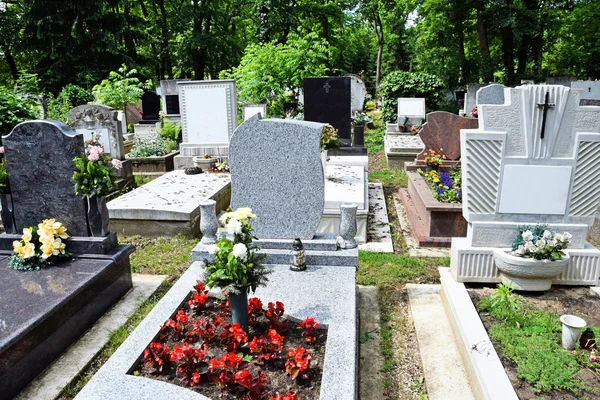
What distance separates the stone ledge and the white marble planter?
48cm

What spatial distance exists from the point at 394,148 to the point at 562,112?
7877mm

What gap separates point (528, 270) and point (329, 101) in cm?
674

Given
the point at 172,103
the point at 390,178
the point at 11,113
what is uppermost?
the point at 172,103

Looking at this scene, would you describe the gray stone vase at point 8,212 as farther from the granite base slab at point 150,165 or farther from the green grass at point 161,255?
the granite base slab at point 150,165

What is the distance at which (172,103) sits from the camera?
19.5 m

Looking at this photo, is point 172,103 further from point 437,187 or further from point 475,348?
point 475,348

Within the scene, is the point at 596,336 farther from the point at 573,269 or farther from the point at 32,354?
the point at 32,354

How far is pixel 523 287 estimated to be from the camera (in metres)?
4.73

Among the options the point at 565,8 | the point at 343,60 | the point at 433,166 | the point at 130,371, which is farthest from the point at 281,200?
the point at 343,60

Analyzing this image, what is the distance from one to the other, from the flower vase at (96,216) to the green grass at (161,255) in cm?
117

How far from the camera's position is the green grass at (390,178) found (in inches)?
428

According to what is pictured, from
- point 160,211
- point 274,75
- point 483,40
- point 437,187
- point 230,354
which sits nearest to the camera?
point 230,354

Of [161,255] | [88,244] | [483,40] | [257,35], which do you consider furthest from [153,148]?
[483,40]

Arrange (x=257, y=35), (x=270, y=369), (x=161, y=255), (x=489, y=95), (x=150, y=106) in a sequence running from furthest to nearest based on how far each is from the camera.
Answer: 1. (x=257, y=35)
2. (x=150, y=106)
3. (x=489, y=95)
4. (x=161, y=255)
5. (x=270, y=369)
